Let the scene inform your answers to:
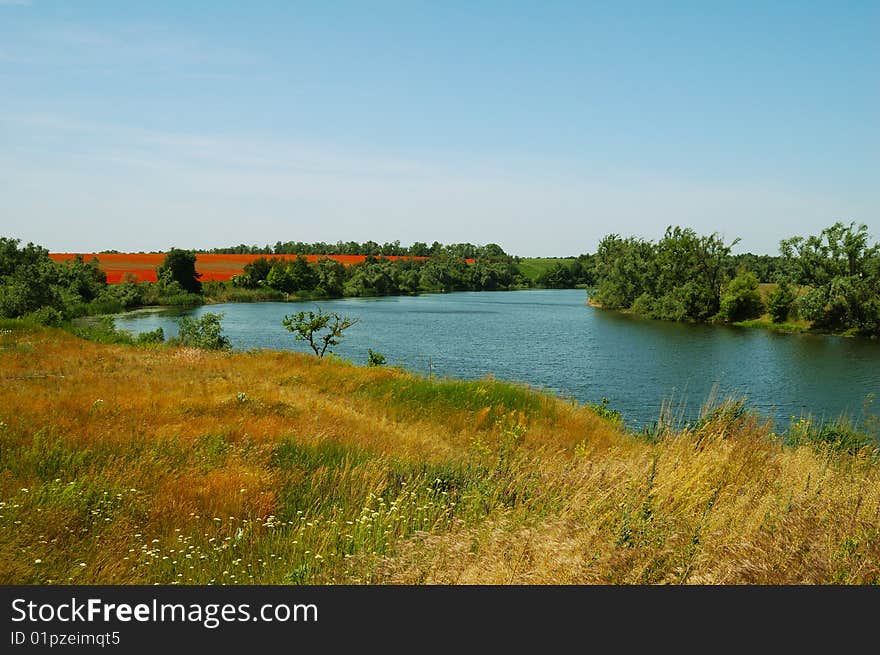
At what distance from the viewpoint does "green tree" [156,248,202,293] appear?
9575cm

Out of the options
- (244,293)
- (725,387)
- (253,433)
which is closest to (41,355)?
(253,433)

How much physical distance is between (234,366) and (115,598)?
60.4 feet

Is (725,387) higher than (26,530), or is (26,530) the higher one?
(26,530)

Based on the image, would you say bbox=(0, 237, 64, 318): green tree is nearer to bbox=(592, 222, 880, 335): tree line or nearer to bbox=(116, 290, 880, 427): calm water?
bbox=(116, 290, 880, 427): calm water

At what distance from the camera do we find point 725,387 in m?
31.6

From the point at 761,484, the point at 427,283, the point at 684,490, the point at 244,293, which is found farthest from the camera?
the point at 427,283

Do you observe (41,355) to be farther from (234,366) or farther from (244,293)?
(244,293)

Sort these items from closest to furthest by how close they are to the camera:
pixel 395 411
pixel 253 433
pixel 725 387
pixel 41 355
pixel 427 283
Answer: pixel 253 433 < pixel 395 411 < pixel 41 355 < pixel 725 387 < pixel 427 283

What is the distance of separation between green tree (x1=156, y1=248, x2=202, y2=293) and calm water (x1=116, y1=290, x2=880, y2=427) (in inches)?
1079

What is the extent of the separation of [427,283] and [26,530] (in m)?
152

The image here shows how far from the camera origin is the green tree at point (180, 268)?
3770 inches

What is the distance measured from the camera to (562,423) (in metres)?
16.0

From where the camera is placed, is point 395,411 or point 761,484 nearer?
point 761,484

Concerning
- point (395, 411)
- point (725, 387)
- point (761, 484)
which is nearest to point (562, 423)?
point (395, 411)
